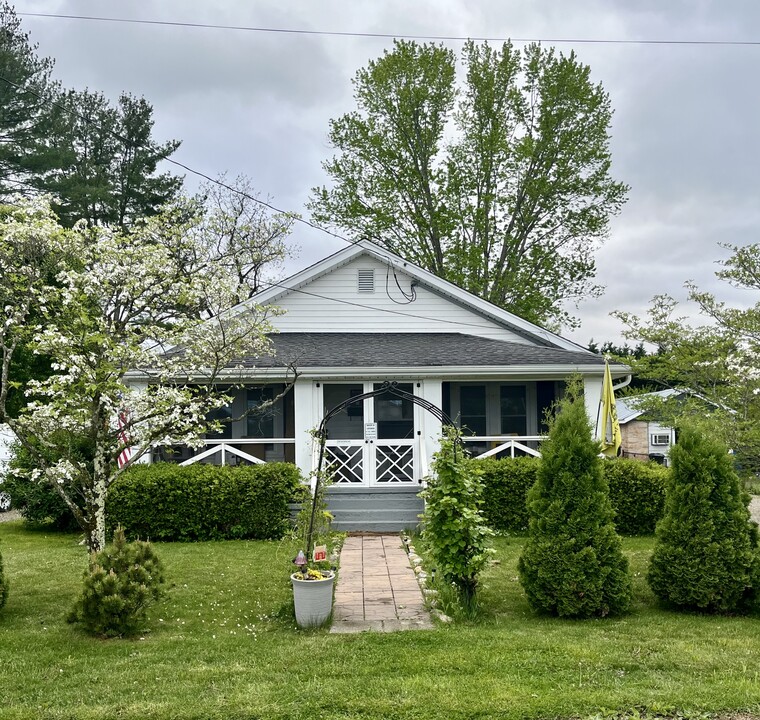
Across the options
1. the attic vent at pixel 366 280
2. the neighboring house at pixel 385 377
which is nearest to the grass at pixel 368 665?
the neighboring house at pixel 385 377

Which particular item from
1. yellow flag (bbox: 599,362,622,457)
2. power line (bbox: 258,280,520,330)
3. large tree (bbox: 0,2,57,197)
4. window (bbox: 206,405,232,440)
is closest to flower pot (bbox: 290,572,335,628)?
yellow flag (bbox: 599,362,622,457)

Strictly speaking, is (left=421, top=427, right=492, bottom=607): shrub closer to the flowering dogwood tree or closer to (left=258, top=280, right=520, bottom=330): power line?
A: the flowering dogwood tree

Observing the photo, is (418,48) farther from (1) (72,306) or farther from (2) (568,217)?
(1) (72,306)

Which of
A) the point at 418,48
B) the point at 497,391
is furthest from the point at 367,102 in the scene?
the point at 497,391

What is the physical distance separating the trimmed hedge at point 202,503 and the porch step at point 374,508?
3.03 ft

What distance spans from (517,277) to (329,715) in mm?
22707

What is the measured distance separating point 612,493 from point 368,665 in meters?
7.21

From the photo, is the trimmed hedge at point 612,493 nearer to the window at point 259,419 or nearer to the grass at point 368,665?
the grass at point 368,665

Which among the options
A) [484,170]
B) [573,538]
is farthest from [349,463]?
[484,170]

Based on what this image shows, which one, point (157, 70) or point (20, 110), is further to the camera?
point (20, 110)

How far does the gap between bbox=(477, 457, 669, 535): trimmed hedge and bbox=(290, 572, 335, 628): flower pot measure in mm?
5333

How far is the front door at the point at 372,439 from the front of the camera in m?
12.6

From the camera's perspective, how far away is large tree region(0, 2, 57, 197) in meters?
21.6

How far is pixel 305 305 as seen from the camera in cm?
Answer: 1557
